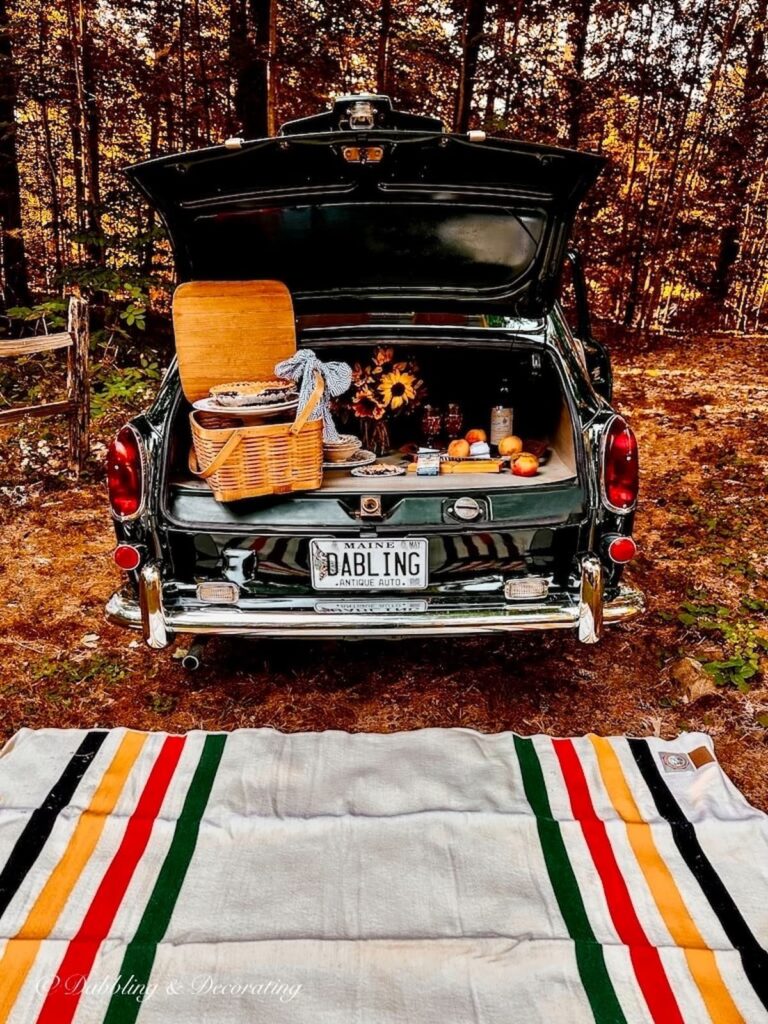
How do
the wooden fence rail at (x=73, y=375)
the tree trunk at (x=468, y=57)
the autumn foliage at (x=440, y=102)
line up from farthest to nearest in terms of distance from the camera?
the tree trunk at (x=468, y=57)
the autumn foliage at (x=440, y=102)
the wooden fence rail at (x=73, y=375)

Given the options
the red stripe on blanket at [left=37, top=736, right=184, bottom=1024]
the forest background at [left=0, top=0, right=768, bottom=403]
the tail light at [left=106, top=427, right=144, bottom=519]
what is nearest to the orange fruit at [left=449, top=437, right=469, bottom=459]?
the tail light at [left=106, top=427, right=144, bottom=519]

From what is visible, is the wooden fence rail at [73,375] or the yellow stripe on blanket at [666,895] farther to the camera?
the wooden fence rail at [73,375]

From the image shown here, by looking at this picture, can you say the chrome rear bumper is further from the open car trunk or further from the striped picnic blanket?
the striped picnic blanket

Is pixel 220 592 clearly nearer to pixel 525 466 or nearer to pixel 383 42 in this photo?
pixel 525 466

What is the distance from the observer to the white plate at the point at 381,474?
8.91ft

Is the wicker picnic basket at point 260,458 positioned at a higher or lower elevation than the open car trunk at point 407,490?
higher

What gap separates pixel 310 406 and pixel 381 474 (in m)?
0.47

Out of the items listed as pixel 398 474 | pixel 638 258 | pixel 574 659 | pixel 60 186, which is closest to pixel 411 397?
pixel 398 474

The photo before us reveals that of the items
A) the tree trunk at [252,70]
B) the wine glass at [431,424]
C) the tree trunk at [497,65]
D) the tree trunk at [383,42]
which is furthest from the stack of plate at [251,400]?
the tree trunk at [497,65]

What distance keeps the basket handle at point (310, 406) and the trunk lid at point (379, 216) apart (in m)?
0.76

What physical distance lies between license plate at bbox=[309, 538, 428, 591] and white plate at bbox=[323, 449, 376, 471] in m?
0.54

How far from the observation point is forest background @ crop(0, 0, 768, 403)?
7602mm

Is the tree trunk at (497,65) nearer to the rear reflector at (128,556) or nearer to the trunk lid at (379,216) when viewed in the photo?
the trunk lid at (379,216)

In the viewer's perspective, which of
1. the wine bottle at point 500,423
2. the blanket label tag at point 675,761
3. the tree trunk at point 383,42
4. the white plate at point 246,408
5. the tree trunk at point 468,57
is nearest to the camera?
the blanket label tag at point 675,761
